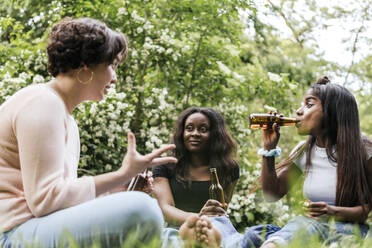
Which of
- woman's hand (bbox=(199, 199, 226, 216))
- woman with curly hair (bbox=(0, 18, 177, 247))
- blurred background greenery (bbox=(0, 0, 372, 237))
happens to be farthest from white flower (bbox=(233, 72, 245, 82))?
woman with curly hair (bbox=(0, 18, 177, 247))

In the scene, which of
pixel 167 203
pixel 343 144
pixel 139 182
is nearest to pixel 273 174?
pixel 343 144

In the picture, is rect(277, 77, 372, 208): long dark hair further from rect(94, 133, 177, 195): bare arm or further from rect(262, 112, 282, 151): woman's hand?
rect(94, 133, 177, 195): bare arm

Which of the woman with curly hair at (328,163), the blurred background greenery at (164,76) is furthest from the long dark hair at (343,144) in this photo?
the blurred background greenery at (164,76)

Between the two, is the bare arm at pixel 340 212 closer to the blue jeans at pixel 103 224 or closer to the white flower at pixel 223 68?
the blue jeans at pixel 103 224

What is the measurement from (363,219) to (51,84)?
190cm

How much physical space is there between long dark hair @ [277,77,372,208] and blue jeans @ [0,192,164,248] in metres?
1.52

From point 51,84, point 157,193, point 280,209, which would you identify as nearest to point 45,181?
point 51,84

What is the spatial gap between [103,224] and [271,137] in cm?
161

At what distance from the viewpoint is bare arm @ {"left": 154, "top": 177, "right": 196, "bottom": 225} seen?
3.14m

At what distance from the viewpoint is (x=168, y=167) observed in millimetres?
3516

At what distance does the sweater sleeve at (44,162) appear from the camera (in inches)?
64.0

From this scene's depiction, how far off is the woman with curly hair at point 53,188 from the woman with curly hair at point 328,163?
124 centimetres

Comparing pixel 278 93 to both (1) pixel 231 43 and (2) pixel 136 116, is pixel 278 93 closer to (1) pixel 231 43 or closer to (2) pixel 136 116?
(1) pixel 231 43

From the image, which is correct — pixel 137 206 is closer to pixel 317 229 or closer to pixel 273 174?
pixel 317 229
